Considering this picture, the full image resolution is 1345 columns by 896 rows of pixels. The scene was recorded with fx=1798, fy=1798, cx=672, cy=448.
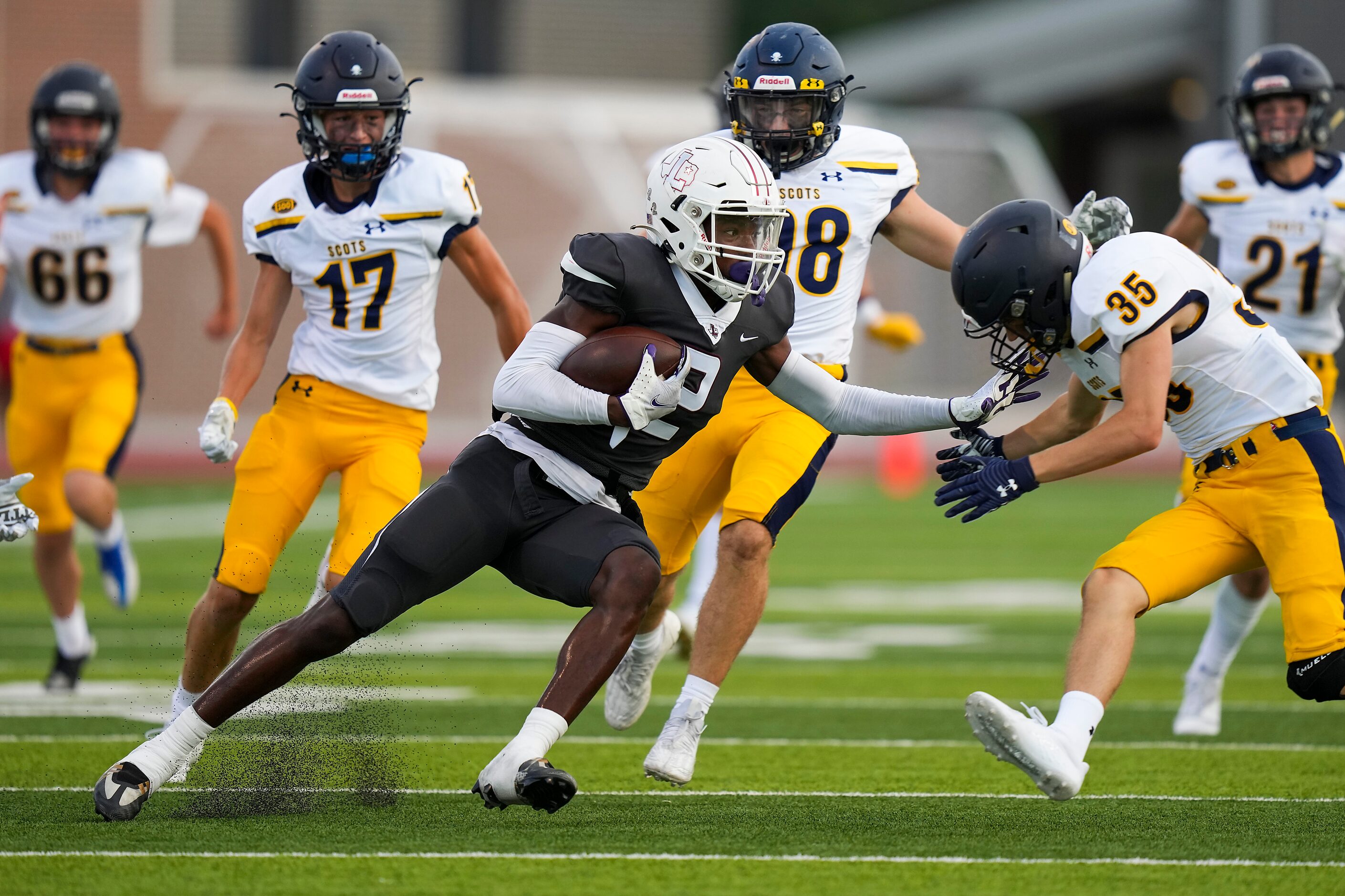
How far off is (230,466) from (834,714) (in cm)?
962

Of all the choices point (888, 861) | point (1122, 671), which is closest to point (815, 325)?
point (1122, 671)

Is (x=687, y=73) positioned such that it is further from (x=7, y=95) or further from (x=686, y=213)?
(x=686, y=213)

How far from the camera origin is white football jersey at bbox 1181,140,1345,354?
20.9ft

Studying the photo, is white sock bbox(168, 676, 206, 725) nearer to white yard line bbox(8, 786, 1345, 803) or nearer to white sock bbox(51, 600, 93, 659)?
white yard line bbox(8, 786, 1345, 803)

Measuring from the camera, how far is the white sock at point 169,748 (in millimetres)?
4070

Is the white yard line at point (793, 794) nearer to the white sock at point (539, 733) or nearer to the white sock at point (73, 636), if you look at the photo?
the white sock at point (539, 733)

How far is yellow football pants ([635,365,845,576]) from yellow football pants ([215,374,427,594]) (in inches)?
28.4

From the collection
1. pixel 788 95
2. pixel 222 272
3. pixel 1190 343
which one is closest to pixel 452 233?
pixel 788 95

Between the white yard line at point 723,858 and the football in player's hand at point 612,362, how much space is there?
1.05 metres

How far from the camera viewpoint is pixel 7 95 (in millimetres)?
18688

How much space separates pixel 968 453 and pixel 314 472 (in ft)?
6.14

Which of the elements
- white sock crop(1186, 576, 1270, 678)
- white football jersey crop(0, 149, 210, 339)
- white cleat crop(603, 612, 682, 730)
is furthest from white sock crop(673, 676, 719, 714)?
white football jersey crop(0, 149, 210, 339)

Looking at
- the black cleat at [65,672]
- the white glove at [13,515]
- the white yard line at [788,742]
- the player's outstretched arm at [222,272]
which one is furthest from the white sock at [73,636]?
the white glove at [13,515]

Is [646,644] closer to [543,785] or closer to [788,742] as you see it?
[788,742]
